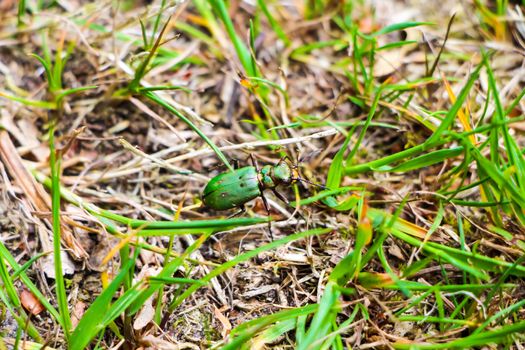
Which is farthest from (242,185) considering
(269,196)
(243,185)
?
(269,196)

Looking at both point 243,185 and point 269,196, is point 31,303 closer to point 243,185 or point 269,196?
point 243,185

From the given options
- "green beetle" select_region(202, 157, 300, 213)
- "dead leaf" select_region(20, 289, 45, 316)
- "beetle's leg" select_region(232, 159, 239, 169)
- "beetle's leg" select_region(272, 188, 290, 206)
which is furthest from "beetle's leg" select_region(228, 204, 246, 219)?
"dead leaf" select_region(20, 289, 45, 316)

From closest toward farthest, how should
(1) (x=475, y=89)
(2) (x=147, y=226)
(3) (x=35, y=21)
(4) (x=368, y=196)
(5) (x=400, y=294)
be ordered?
1. (2) (x=147, y=226)
2. (5) (x=400, y=294)
3. (4) (x=368, y=196)
4. (1) (x=475, y=89)
5. (3) (x=35, y=21)

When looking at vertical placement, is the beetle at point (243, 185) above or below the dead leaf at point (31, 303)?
above

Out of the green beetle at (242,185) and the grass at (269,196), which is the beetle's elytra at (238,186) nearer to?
the green beetle at (242,185)

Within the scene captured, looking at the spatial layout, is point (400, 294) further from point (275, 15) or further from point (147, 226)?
point (275, 15)

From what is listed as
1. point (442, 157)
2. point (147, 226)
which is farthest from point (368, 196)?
point (147, 226)

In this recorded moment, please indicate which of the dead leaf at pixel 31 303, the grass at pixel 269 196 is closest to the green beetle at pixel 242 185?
the grass at pixel 269 196
